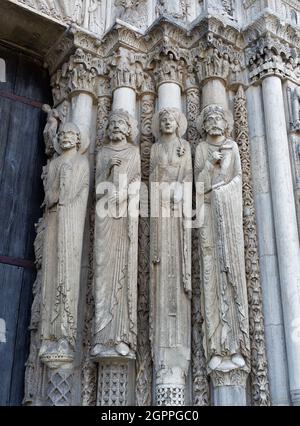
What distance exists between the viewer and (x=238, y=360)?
13.5ft

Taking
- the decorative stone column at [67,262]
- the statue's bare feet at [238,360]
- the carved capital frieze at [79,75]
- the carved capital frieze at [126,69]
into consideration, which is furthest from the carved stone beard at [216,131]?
the statue's bare feet at [238,360]

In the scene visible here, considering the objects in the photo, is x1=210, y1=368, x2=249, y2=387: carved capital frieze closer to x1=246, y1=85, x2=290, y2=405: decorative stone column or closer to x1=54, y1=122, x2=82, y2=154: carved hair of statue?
x1=246, y1=85, x2=290, y2=405: decorative stone column

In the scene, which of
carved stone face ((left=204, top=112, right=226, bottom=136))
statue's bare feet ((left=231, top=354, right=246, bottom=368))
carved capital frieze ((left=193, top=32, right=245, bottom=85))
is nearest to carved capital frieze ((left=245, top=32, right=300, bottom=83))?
carved capital frieze ((left=193, top=32, right=245, bottom=85))

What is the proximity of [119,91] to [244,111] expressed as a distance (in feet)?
4.05

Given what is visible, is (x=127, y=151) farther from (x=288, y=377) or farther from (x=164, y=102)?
(x=288, y=377)

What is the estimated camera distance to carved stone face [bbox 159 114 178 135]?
16.0ft

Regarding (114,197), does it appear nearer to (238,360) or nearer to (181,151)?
(181,151)

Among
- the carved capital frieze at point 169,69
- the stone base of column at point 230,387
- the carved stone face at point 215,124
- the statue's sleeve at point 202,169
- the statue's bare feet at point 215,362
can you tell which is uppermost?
the carved capital frieze at point 169,69

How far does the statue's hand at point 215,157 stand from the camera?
4730mm

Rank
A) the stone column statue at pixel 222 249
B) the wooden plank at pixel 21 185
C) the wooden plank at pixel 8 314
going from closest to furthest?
1. the stone column statue at pixel 222 249
2. the wooden plank at pixel 8 314
3. the wooden plank at pixel 21 185

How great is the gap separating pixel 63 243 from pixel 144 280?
0.76m

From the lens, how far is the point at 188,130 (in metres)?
5.21

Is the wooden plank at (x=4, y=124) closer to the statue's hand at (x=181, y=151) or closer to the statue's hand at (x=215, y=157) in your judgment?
the statue's hand at (x=181, y=151)

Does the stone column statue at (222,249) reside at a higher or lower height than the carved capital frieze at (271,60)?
lower
